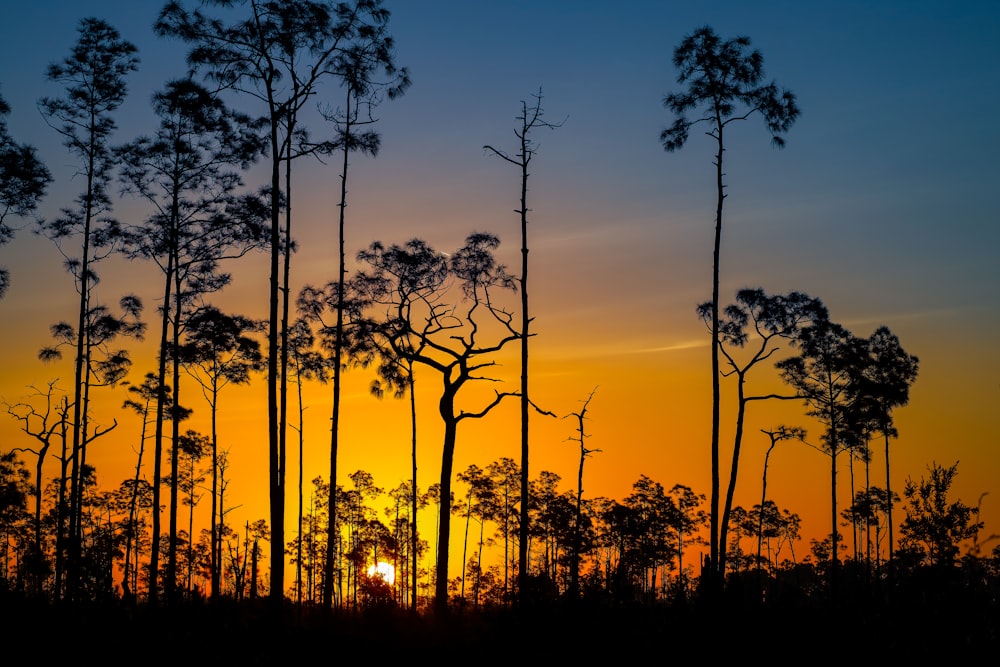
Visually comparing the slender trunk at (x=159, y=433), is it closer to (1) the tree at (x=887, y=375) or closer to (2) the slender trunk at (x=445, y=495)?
(2) the slender trunk at (x=445, y=495)

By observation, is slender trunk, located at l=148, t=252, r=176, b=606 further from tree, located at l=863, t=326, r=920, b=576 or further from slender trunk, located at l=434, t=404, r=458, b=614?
tree, located at l=863, t=326, r=920, b=576

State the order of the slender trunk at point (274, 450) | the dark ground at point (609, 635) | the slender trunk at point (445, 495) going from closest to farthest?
the dark ground at point (609, 635), the slender trunk at point (274, 450), the slender trunk at point (445, 495)

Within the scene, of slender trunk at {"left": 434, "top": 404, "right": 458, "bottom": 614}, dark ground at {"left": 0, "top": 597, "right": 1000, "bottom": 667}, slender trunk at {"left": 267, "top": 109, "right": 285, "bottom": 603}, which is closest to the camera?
dark ground at {"left": 0, "top": 597, "right": 1000, "bottom": 667}

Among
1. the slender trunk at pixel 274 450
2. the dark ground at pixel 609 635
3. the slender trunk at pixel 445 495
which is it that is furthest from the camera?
the slender trunk at pixel 445 495

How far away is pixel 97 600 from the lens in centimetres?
1462

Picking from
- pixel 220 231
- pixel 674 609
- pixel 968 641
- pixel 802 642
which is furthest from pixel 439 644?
pixel 220 231

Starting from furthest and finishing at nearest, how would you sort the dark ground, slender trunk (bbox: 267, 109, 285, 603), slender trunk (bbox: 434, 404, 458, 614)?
slender trunk (bbox: 434, 404, 458, 614), slender trunk (bbox: 267, 109, 285, 603), the dark ground

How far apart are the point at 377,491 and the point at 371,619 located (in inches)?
1914

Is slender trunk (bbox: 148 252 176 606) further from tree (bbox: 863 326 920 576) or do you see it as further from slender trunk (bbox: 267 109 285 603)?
tree (bbox: 863 326 920 576)

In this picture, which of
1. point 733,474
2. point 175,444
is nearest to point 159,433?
point 175,444

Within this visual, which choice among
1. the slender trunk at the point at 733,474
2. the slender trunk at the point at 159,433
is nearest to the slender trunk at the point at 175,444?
the slender trunk at the point at 159,433

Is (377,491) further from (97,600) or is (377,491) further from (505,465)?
(97,600)

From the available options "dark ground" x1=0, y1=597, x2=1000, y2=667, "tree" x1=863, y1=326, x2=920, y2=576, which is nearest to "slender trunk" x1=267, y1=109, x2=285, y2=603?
"dark ground" x1=0, y1=597, x2=1000, y2=667

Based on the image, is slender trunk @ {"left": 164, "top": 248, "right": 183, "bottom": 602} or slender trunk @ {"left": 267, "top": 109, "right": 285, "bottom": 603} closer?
slender trunk @ {"left": 267, "top": 109, "right": 285, "bottom": 603}
